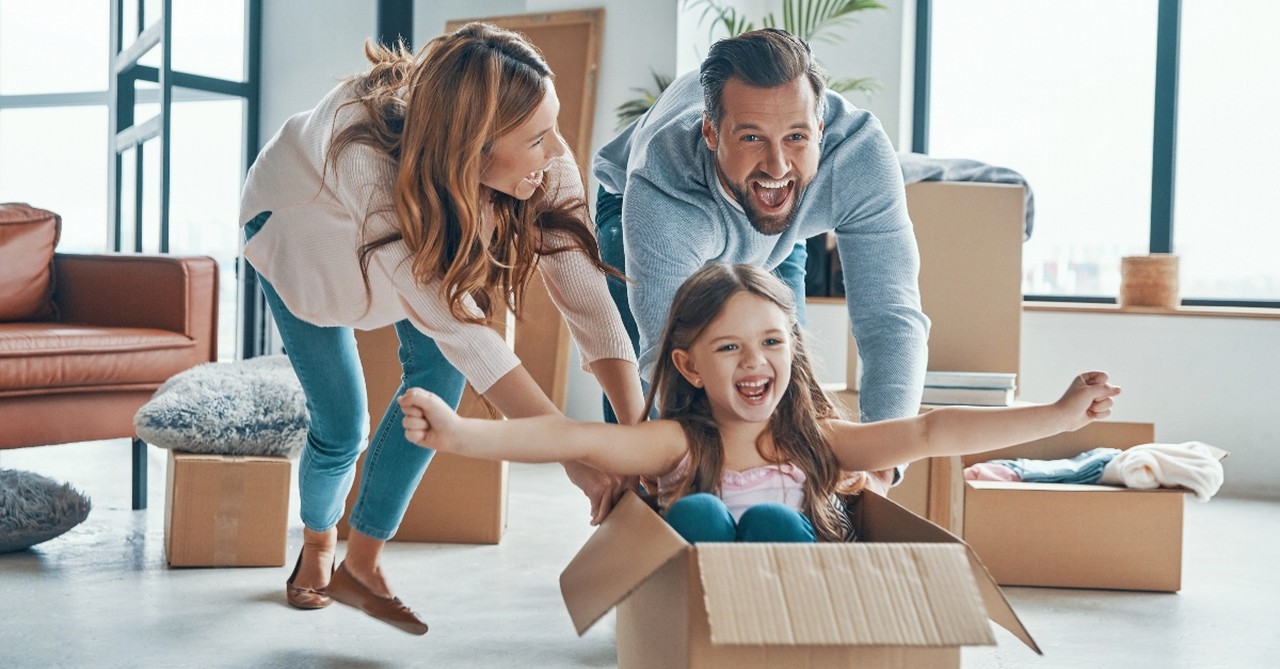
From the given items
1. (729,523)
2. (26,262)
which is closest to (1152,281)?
(729,523)

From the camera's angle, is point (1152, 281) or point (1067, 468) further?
point (1152, 281)

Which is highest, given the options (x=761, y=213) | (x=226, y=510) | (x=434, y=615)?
(x=761, y=213)

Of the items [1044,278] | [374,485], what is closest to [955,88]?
[1044,278]

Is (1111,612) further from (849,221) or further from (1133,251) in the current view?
(1133,251)

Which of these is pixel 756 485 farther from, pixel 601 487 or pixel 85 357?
pixel 85 357

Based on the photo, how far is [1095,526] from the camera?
2256 millimetres

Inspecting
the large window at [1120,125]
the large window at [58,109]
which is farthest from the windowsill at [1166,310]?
the large window at [58,109]

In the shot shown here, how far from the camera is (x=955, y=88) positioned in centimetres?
425

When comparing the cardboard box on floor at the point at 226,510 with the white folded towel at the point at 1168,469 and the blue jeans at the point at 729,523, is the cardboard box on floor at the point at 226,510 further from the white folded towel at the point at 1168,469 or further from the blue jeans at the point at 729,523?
the white folded towel at the point at 1168,469

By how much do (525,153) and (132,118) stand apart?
4138 millimetres

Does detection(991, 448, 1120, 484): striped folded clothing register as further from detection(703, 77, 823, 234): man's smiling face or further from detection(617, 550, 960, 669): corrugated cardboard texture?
detection(617, 550, 960, 669): corrugated cardboard texture

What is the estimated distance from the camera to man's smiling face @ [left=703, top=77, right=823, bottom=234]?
141 centimetres

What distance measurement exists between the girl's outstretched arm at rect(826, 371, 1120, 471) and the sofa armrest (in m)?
2.06

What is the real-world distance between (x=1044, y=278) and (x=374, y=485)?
9.75 feet
